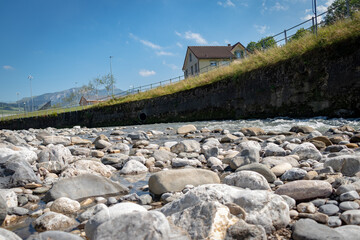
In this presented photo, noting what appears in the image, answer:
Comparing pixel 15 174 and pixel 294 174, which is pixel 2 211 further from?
pixel 294 174

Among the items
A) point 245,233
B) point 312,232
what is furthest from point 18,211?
point 312,232

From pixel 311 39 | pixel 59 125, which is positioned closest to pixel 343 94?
pixel 311 39

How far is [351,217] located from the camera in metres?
1.61

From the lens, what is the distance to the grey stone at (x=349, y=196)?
6.28 feet

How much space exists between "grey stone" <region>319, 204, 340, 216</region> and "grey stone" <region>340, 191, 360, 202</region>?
0.15 metres

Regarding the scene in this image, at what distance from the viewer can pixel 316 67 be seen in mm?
9828

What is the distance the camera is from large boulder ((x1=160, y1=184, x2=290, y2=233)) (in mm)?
1699

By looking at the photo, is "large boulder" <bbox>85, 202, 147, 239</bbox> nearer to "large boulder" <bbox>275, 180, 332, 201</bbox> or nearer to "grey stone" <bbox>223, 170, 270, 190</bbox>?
"grey stone" <bbox>223, 170, 270, 190</bbox>

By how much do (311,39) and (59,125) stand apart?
99.9 ft

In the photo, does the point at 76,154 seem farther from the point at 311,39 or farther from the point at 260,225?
Answer: the point at 311,39

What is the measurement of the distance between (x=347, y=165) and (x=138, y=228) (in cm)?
240

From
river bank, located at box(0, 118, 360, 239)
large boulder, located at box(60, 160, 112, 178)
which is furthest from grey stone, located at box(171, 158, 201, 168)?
large boulder, located at box(60, 160, 112, 178)

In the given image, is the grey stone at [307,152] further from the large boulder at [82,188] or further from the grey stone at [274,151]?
the large boulder at [82,188]

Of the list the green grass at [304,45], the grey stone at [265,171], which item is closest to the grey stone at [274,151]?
the grey stone at [265,171]
